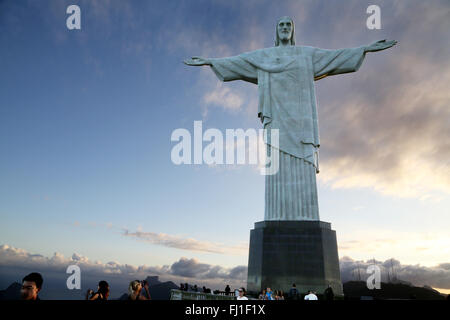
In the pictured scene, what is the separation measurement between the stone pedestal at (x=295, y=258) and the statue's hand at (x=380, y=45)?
8233 millimetres

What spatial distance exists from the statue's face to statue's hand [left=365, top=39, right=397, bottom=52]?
3737 millimetres

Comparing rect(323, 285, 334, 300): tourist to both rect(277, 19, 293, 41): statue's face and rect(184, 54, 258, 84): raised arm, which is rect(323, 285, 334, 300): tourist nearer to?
rect(184, 54, 258, 84): raised arm

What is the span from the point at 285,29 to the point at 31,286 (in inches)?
596

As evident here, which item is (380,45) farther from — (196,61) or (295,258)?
(295,258)

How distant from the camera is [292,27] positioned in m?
15.6

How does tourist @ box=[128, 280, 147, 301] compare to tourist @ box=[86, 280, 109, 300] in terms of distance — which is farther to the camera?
tourist @ box=[86, 280, 109, 300]

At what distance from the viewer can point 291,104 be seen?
46.9 feet

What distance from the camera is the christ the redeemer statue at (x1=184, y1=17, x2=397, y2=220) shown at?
13320 mm

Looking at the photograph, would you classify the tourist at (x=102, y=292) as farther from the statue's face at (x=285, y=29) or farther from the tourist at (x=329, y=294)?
the statue's face at (x=285, y=29)

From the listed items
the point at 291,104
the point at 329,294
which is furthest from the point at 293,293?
the point at 291,104

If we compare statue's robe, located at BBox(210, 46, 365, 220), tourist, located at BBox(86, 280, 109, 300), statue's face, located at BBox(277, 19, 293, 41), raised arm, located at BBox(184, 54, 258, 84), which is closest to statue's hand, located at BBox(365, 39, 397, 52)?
statue's robe, located at BBox(210, 46, 365, 220)

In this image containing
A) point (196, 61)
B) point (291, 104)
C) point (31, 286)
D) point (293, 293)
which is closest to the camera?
point (31, 286)

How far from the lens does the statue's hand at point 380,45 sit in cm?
1366
